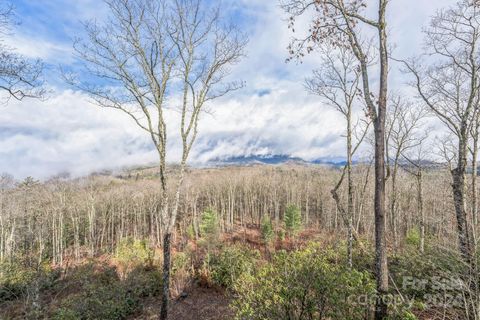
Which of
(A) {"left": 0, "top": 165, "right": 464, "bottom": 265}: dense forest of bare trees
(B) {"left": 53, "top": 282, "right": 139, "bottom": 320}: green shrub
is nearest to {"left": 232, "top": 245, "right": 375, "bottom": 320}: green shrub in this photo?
(B) {"left": 53, "top": 282, "right": 139, "bottom": 320}: green shrub

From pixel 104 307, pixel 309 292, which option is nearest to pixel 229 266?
pixel 104 307

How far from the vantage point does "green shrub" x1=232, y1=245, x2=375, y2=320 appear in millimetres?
3402

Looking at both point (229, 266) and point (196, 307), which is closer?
point (196, 307)

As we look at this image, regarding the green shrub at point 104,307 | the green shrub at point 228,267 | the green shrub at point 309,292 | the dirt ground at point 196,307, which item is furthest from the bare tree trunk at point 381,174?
the green shrub at point 104,307

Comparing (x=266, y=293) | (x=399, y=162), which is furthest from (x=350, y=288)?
(x=399, y=162)

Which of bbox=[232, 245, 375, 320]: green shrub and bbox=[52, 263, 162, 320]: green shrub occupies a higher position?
bbox=[232, 245, 375, 320]: green shrub

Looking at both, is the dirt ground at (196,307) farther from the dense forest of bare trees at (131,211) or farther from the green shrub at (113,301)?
the dense forest of bare trees at (131,211)

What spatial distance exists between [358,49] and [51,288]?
2707 centimetres

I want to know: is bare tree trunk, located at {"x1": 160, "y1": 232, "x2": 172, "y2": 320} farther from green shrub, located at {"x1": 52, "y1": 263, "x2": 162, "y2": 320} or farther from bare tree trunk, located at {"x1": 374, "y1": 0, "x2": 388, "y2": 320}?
green shrub, located at {"x1": 52, "y1": 263, "x2": 162, "y2": 320}

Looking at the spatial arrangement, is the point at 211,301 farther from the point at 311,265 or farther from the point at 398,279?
the point at 311,265

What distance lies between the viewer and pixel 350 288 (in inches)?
132

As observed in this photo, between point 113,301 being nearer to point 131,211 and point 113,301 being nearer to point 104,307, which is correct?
point 104,307

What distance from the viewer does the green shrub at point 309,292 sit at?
340 cm

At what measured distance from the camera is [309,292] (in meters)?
3.65
